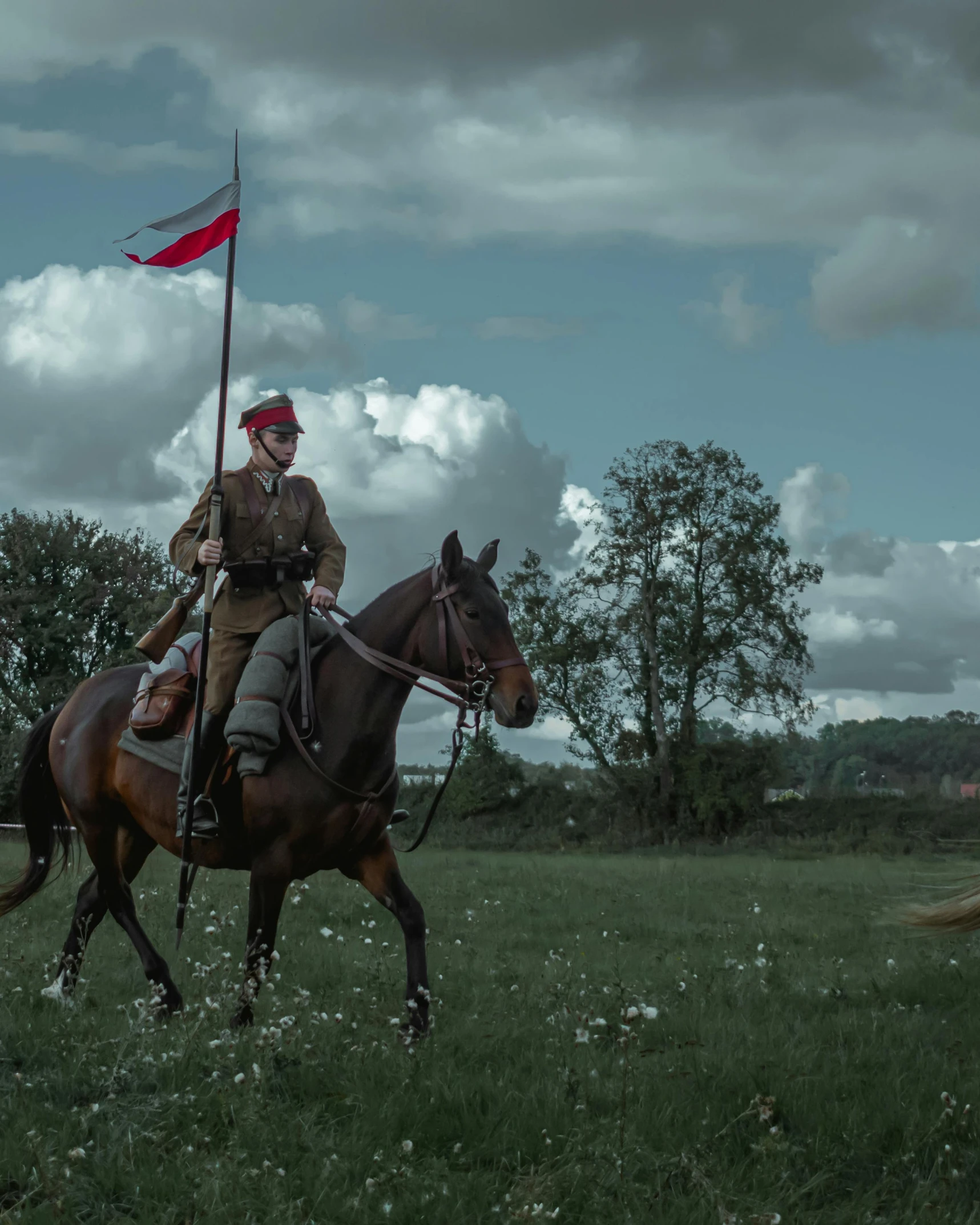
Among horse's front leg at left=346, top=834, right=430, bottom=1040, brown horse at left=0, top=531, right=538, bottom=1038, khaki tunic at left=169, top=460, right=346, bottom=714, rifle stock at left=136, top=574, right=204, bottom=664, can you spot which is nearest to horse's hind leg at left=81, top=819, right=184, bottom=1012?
brown horse at left=0, top=531, right=538, bottom=1038

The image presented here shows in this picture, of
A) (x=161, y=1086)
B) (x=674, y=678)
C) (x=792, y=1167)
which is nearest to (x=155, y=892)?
(x=161, y=1086)

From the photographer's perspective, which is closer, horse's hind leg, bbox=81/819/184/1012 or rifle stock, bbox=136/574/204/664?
horse's hind leg, bbox=81/819/184/1012

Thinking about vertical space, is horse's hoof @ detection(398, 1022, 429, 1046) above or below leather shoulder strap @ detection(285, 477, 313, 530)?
below

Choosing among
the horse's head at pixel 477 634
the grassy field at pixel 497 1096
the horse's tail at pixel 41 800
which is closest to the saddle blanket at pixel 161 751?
the grassy field at pixel 497 1096

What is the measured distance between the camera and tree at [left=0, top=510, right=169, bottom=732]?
47438mm

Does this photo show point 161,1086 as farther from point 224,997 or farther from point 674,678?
point 674,678

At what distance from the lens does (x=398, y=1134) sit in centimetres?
526

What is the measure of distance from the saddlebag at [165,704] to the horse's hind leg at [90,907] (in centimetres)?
128

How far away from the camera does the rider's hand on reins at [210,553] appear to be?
8.09m

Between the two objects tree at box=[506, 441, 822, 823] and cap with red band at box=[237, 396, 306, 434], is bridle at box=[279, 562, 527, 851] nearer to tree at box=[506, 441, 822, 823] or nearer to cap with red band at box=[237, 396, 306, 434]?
cap with red band at box=[237, 396, 306, 434]

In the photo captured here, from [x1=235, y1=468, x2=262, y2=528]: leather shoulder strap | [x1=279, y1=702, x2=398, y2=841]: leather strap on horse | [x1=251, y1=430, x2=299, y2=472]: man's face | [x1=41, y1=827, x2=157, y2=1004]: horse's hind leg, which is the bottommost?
[x1=41, y1=827, x2=157, y2=1004]: horse's hind leg

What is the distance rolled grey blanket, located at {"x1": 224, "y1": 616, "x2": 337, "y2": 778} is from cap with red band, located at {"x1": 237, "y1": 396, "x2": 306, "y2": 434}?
1430 mm

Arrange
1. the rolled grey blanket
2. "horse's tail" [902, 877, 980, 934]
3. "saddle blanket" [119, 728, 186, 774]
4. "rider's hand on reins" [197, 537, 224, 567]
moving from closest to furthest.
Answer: the rolled grey blanket, "rider's hand on reins" [197, 537, 224, 567], "horse's tail" [902, 877, 980, 934], "saddle blanket" [119, 728, 186, 774]

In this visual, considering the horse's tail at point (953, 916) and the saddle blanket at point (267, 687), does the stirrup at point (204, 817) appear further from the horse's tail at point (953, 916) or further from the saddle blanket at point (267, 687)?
the horse's tail at point (953, 916)
